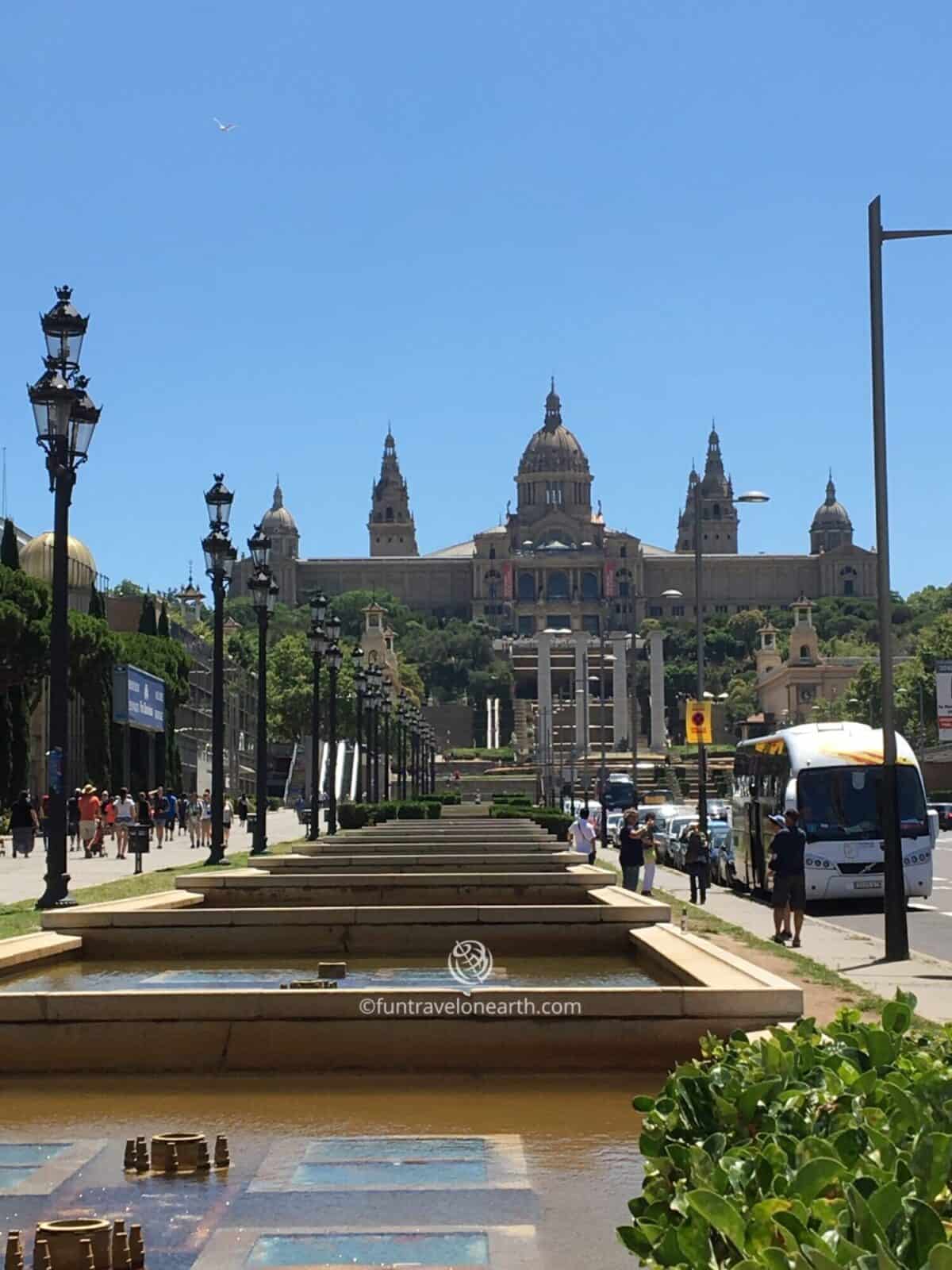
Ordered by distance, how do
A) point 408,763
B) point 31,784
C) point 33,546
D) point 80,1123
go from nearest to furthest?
point 80,1123, point 31,784, point 33,546, point 408,763

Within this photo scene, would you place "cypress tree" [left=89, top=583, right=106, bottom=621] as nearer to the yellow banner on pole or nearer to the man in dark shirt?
the yellow banner on pole

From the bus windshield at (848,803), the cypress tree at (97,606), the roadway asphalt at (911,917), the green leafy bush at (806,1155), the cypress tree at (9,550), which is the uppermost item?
the cypress tree at (9,550)

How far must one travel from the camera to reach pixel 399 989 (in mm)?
8766

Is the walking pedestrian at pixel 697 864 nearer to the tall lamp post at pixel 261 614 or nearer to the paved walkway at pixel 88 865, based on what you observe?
the tall lamp post at pixel 261 614

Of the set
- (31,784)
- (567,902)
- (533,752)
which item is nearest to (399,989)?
(567,902)

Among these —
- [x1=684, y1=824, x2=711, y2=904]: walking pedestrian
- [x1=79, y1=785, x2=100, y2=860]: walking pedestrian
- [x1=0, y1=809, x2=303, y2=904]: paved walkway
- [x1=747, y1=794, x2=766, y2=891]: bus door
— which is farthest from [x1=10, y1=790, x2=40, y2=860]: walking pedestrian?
[x1=684, y1=824, x2=711, y2=904]: walking pedestrian

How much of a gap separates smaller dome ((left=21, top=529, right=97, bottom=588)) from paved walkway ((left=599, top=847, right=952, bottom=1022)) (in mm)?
46316

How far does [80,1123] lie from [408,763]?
4893 inches

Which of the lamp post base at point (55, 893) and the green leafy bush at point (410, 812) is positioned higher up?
the green leafy bush at point (410, 812)

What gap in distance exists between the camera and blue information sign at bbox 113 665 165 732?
55312mm

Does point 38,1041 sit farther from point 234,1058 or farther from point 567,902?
point 567,902

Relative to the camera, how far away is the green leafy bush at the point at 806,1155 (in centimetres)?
311

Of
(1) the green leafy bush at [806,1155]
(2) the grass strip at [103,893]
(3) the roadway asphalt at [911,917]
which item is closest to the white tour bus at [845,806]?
(3) the roadway asphalt at [911,917]

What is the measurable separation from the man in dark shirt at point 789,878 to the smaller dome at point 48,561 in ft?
166
